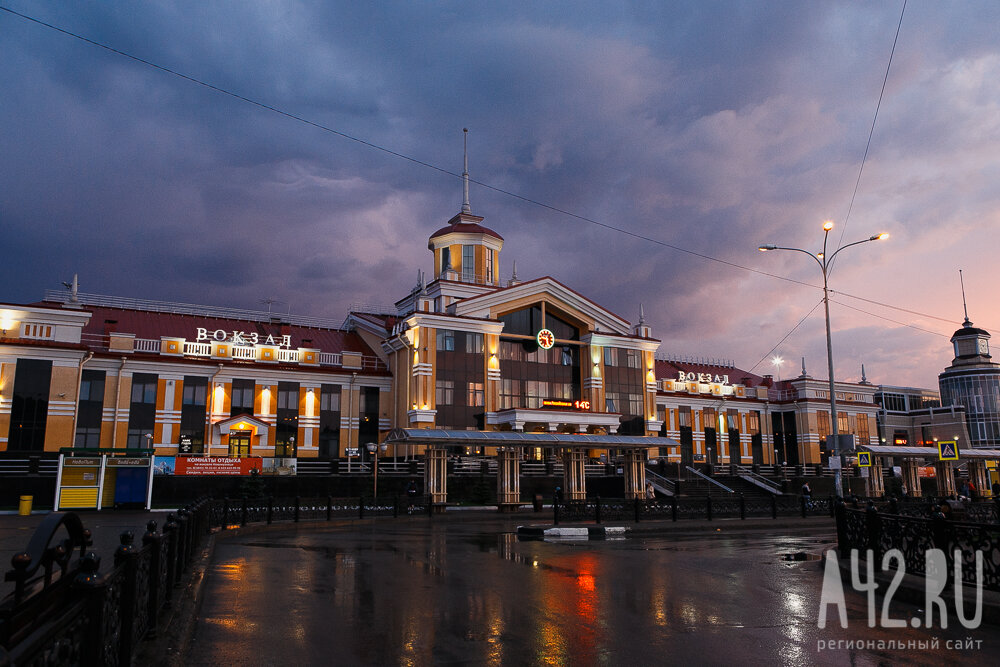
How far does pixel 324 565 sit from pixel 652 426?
46.6 metres

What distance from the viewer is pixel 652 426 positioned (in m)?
58.5

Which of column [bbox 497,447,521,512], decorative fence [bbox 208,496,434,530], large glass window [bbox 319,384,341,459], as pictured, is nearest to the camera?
decorative fence [bbox 208,496,434,530]

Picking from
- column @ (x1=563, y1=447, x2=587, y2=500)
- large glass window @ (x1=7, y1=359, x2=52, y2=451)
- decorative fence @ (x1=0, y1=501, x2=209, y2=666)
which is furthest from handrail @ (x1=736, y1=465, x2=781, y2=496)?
decorative fence @ (x1=0, y1=501, x2=209, y2=666)

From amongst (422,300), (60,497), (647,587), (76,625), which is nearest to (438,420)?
(422,300)

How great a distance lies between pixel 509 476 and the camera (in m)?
40.9

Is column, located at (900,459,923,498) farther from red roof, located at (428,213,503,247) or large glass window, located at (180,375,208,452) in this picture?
large glass window, located at (180,375,208,452)

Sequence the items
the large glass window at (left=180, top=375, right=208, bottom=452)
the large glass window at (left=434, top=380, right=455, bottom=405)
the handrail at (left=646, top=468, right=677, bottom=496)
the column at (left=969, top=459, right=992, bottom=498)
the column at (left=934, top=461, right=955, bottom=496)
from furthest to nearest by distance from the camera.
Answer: the column at (left=969, top=459, right=992, bottom=498)
the column at (left=934, top=461, right=955, bottom=496)
the large glass window at (left=434, top=380, right=455, bottom=405)
the handrail at (left=646, top=468, right=677, bottom=496)
the large glass window at (left=180, top=375, right=208, bottom=452)

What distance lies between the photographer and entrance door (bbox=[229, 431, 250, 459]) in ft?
163

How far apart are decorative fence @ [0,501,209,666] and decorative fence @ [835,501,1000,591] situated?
433 inches

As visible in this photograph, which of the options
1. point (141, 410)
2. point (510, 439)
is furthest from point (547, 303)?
point (141, 410)

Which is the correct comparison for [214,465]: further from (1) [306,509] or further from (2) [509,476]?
(2) [509,476]

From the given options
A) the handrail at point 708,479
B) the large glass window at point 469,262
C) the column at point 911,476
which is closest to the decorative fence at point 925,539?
the handrail at point 708,479

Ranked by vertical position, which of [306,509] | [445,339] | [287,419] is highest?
[445,339]

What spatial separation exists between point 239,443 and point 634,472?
92.3ft
